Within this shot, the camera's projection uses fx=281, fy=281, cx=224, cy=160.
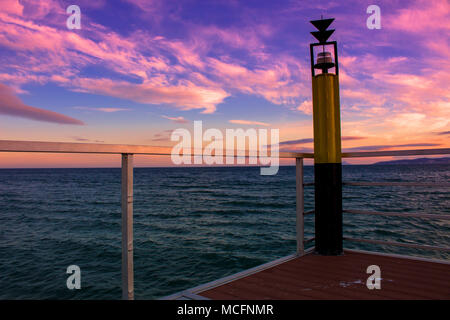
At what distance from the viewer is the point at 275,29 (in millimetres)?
7035

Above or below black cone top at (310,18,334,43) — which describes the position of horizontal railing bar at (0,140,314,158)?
below

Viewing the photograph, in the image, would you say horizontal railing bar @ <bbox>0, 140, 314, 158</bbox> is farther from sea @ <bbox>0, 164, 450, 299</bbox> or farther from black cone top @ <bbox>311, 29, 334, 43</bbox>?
sea @ <bbox>0, 164, 450, 299</bbox>

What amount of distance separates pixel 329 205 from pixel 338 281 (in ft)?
2.92

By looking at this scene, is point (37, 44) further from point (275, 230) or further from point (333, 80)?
point (275, 230)

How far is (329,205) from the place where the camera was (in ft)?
9.67

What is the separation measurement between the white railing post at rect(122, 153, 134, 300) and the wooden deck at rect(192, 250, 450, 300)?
530 millimetres

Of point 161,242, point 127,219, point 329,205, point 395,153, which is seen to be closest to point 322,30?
point 395,153

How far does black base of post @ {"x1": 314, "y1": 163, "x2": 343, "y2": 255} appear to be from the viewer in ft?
9.62

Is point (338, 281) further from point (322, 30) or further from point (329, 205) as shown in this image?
point (322, 30)

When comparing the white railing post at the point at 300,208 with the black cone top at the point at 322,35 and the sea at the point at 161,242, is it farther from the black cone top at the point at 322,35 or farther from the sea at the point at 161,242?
the sea at the point at 161,242

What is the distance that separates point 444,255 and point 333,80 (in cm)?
837

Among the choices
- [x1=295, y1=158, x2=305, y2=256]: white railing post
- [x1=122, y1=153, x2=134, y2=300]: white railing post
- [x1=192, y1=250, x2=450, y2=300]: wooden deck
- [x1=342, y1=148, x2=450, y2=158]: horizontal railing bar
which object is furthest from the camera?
[x1=295, y1=158, x2=305, y2=256]: white railing post

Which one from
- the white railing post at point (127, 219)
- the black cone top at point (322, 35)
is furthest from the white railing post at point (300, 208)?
the white railing post at point (127, 219)

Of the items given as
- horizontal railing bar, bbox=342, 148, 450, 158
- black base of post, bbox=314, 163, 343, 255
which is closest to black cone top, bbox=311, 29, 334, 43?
horizontal railing bar, bbox=342, 148, 450, 158
